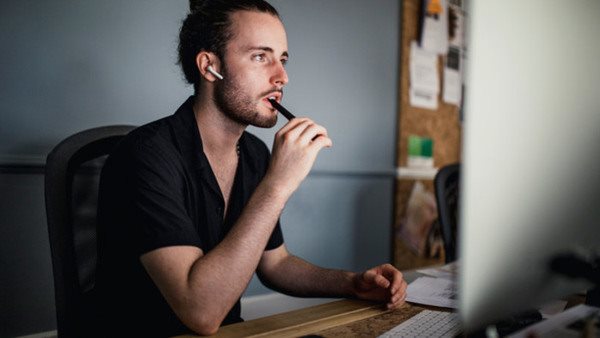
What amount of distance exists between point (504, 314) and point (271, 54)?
894 mm

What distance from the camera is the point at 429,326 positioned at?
79 centimetres

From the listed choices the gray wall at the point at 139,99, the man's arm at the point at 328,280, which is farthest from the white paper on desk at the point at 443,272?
the gray wall at the point at 139,99

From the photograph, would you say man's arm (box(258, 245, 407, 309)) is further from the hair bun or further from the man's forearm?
the hair bun

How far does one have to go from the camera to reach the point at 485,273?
438 millimetres

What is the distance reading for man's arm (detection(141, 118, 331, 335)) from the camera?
0.78 metres

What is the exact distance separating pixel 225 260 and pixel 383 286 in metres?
0.31

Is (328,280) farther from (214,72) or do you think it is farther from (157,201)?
(214,72)

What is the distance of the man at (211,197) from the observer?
0.83 metres

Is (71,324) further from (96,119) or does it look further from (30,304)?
(96,119)

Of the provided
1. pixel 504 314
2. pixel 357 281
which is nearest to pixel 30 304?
pixel 357 281

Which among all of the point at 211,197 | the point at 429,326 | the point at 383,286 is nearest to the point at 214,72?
the point at 211,197

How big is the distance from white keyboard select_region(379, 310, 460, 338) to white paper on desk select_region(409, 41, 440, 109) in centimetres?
177

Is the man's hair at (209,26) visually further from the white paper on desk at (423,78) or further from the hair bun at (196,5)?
the white paper on desk at (423,78)

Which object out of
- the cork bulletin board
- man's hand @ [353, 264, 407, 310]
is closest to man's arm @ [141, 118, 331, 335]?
man's hand @ [353, 264, 407, 310]
